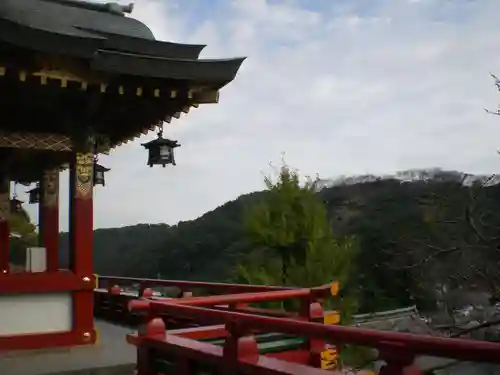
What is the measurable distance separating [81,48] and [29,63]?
22.7 inches

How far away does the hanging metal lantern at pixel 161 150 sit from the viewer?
834 centimetres

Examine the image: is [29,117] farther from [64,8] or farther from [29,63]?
[64,8]

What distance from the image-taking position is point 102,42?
255 inches

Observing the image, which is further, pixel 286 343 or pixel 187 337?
pixel 286 343

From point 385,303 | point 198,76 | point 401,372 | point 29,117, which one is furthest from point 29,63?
point 385,303

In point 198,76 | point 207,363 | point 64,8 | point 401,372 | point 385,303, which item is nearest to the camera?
point 401,372

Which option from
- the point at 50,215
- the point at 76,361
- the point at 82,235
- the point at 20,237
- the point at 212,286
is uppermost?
the point at 50,215

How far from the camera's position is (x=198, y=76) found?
696 centimetres

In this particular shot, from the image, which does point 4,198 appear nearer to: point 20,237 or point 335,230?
point 20,237

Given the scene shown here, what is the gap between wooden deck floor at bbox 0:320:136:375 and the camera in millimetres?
5973

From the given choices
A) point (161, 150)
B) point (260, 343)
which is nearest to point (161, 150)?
point (161, 150)

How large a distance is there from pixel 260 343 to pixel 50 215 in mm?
6546

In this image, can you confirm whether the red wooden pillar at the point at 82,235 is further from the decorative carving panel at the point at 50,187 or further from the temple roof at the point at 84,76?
the decorative carving panel at the point at 50,187

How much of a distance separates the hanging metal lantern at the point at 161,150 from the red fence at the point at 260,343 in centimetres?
287
